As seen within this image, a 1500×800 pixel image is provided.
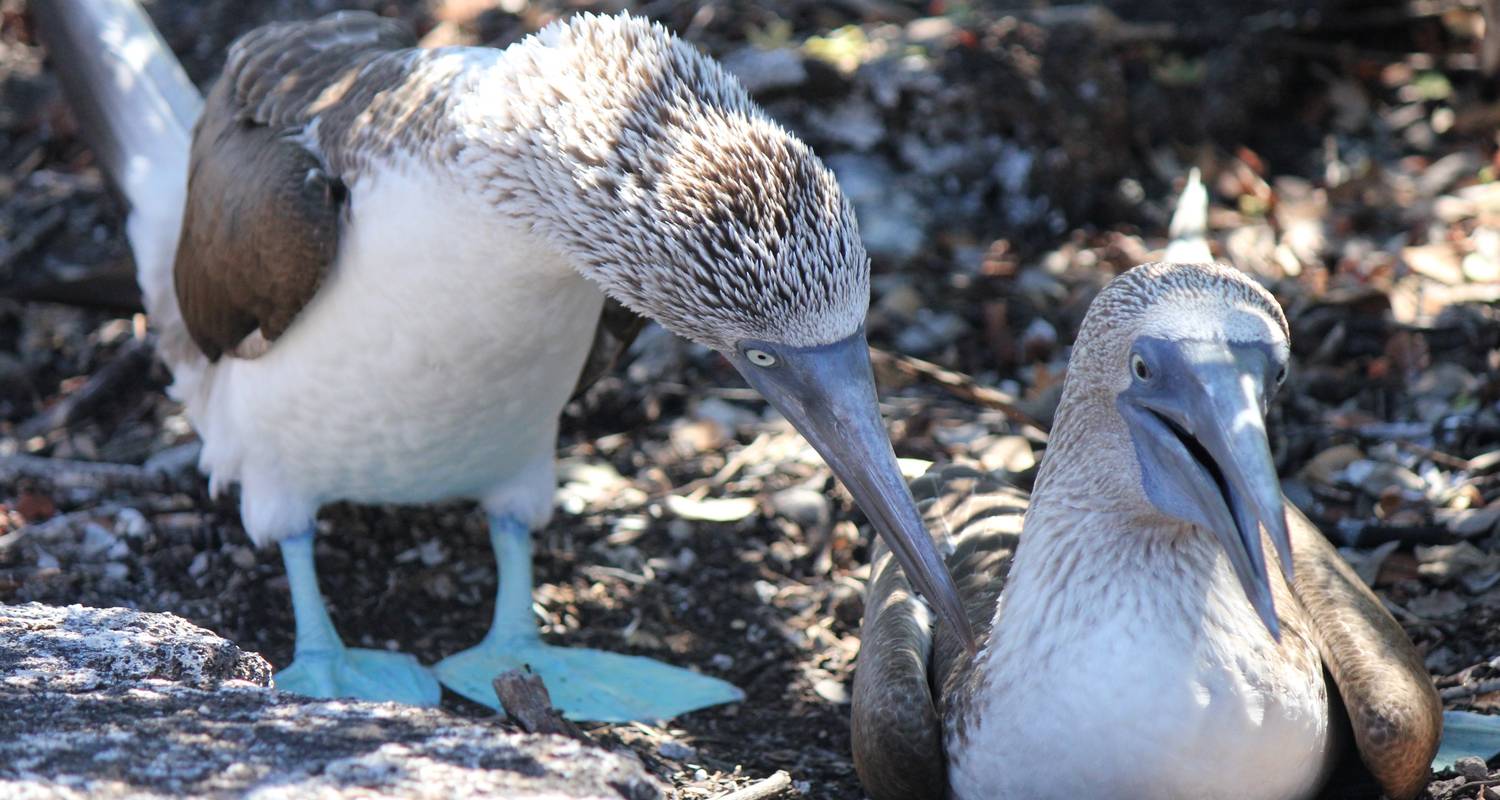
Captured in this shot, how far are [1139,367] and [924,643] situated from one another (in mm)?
1072

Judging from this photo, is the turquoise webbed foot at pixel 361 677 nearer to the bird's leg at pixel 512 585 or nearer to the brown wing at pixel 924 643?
the bird's leg at pixel 512 585

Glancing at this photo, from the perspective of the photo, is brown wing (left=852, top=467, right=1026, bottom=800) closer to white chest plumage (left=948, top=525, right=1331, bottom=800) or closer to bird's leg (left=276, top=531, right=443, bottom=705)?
white chest plumage (left=948, top=525, right=1331, bottom=800)

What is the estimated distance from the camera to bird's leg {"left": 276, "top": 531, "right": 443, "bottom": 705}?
14.5ft

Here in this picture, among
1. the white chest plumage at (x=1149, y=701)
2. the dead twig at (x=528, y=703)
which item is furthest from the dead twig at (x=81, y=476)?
the white chest plumage at (x=1149, y=701)

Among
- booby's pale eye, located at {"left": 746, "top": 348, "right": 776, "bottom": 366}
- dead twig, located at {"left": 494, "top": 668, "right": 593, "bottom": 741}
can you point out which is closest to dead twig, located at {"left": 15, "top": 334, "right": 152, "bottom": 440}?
dead twig, located at {"left": 494, "top": 668, "right": 593, "bottom": 741}

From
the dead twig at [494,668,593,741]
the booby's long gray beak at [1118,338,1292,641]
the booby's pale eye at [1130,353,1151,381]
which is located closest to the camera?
the booby's long gray beak at [1118,338,1292,641]

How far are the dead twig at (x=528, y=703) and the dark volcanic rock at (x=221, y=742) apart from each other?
0.49 metres

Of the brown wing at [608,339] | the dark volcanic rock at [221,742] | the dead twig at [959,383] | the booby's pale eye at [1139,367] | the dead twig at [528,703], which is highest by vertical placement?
the booby's pale eye at [1139,367]

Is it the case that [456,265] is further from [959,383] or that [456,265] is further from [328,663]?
[959,383]

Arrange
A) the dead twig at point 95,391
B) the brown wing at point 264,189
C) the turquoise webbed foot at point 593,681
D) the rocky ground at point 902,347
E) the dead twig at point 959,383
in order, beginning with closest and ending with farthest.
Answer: the brown wing at point 264,189 → the turquoise webbed foot at point 593,681 → the rocky ground at point 902,347 → the dead twig at point 959,383 → the dead twig at point 95,391

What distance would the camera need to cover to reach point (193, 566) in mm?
4906

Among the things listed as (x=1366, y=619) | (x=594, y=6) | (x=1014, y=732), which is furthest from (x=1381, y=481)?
(x=594, y=6)

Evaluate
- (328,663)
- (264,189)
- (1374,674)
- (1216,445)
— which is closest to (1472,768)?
(1374,674)

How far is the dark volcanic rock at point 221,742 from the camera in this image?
95.2 inches
